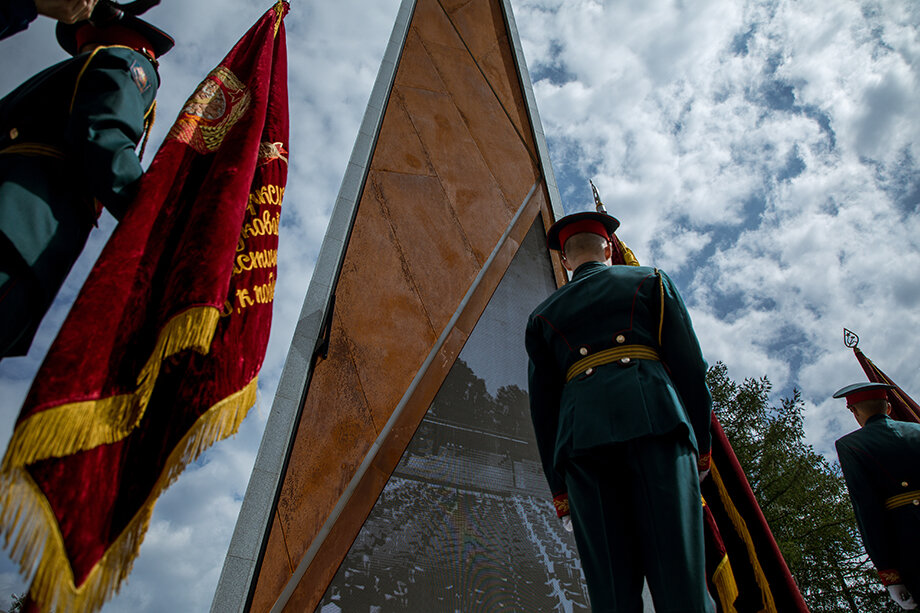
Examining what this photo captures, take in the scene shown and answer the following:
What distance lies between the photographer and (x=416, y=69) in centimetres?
458

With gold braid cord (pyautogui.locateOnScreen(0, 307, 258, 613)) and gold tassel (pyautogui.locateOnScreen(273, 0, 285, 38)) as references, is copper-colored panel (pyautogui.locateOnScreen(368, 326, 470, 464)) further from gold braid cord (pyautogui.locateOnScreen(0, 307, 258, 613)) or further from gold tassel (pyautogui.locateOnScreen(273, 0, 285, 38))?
gold tassel (pyautogui.locateOnScreen(273, 0, 285, 38))

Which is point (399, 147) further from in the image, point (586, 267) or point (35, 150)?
point (35, 150)

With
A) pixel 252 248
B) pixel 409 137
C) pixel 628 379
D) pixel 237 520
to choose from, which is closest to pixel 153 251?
pixel 252 248

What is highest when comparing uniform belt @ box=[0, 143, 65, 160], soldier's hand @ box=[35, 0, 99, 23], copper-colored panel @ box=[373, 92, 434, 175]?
copper-colored panel @ box=[373, 92, 434, 175]

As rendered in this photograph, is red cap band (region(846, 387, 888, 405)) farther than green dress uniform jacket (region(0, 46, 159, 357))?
Yes

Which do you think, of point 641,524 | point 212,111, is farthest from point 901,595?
point 212,111

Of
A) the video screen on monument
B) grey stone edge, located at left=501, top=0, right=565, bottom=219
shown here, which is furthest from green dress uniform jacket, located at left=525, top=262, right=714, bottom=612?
grey stone edge, located at left=501, top=0, right=565, bottom=219

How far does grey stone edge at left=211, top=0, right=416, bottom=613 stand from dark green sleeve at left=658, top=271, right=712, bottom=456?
1.80 meters

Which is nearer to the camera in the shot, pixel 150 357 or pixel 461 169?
pixel 150 357

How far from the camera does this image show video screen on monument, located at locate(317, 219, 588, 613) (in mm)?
2438

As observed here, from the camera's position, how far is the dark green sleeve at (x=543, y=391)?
77.8 inches

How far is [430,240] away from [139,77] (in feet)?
7.58

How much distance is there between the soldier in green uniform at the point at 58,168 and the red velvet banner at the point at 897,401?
4946 millimetres

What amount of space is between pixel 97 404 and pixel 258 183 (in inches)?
38.3
